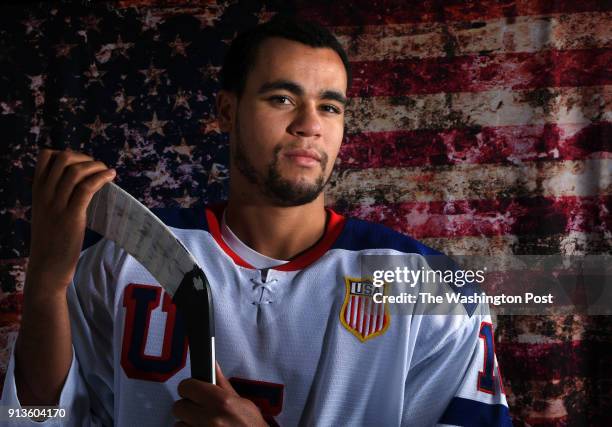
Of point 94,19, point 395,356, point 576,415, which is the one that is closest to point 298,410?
point 395,356

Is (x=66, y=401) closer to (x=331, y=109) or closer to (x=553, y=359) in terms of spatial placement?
(x=331, y=109)

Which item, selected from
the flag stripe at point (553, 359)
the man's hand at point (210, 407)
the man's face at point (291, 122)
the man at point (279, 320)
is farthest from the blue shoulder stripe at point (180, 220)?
the flag stripe at point (553, 359)

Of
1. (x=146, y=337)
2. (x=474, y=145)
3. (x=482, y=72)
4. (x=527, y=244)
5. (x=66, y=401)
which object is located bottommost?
(x=66, y=401)

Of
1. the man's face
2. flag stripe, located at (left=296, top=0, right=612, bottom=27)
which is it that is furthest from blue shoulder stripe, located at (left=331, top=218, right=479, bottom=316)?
flag stripe, located at (left=296, top=0, right=612, bottom=27)

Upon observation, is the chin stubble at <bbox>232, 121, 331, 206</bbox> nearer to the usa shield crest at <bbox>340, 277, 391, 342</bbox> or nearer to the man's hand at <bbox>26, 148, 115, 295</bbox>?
the usa shield crest at <bbox>340, 277, 391, 342</bbox>

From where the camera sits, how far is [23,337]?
2.68 ft

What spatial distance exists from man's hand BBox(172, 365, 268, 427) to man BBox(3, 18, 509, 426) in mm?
136

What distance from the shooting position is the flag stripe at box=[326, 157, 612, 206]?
1497 mm

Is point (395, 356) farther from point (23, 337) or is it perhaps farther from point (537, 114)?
point (537, 114)

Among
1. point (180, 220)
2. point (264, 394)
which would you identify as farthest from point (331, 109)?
point (264, 394)

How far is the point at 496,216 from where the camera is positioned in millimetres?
1516

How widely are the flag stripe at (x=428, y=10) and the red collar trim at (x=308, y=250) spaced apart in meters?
0.72

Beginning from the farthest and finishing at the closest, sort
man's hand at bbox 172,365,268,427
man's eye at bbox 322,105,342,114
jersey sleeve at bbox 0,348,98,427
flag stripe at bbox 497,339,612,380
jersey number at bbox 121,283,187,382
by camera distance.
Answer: flag stripe at bbox 497,339,612,380
man's eye at bbox 322,105,342,114
jersey number at bbox 121,283,187,382
jersey sleeve at bbox 0,348,98,427
man's hand at bbox 172,365,268,427

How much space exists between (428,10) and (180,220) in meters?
0.95
